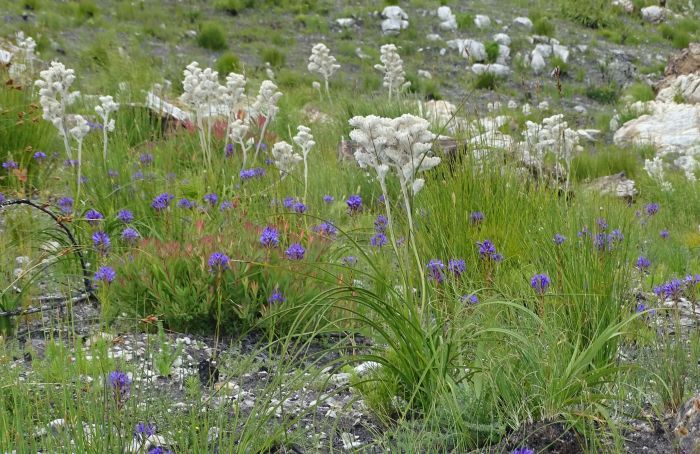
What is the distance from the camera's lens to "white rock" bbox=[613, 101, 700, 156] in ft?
31.5

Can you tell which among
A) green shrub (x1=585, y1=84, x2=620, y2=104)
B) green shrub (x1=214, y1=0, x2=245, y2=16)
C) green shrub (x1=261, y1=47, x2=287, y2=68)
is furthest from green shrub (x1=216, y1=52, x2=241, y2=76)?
green shrub (x1=585, y1=84, x2=620, y2=104)

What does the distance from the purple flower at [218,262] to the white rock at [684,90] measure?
10.3 meters

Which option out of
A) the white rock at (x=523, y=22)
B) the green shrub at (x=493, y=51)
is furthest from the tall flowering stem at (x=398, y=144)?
the white rock at (x=523, y=22)

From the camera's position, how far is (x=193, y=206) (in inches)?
176

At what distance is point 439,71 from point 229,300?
485 inches

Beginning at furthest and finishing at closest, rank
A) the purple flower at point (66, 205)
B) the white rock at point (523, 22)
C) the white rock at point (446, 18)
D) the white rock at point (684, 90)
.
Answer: the white rock at point (523, 22) < the white rock at point (446, 18) < the white rock at point (684, 90) < the purple flower at point (66, 205)

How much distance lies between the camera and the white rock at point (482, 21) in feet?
56.6

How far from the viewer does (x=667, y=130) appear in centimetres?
1035

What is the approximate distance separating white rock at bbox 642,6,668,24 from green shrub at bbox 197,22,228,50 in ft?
36.6

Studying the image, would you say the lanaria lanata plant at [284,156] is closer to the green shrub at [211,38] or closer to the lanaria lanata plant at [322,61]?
the lanaria lanata plant at [322,61]

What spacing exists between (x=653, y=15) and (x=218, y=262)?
18945 millimetres

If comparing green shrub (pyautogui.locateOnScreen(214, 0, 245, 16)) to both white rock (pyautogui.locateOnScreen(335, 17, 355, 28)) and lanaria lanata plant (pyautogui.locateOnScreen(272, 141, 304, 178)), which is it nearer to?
white rock (pyautogui.locateOnScreen(335, 17, 355, 28))

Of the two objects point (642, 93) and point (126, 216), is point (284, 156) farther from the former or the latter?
point (642, 93)

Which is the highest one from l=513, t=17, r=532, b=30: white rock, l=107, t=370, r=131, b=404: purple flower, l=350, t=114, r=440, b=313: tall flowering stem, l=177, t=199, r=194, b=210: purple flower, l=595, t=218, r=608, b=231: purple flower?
l=350, t=114, r=440, b=313: tall flowering stem
